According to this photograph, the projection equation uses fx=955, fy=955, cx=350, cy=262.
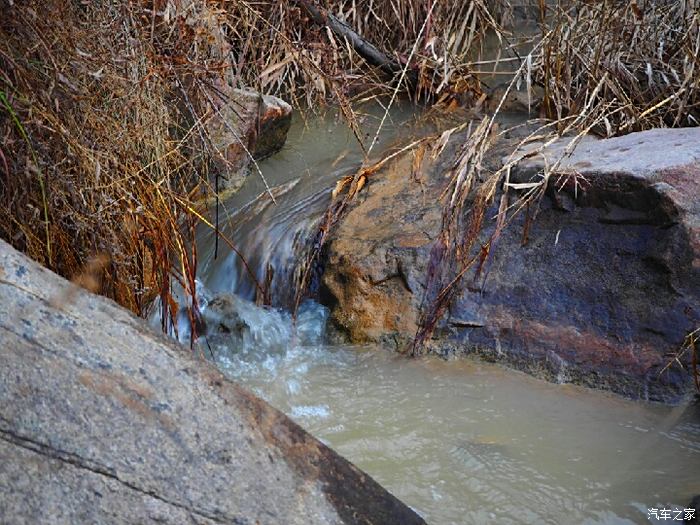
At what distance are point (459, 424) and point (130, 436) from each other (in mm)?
1630

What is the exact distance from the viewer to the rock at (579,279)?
11.2 feet

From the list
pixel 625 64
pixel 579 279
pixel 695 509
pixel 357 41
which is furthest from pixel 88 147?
pixel 357 41

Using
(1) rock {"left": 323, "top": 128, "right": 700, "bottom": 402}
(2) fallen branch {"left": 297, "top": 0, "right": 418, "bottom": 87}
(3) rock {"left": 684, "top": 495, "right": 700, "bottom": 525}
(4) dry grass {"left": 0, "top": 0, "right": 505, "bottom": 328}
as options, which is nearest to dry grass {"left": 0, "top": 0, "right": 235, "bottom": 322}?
(4) dry grass {"left": 0, "top": 0, "right": 505, "bottom": 328}

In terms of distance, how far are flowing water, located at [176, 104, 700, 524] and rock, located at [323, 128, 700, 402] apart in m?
0.10

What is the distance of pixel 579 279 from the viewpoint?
11.8 feet

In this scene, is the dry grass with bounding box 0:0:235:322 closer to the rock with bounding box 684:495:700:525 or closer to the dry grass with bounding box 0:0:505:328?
the dry grass with bounding box 0:0:505:328

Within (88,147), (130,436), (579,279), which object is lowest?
(579,279)

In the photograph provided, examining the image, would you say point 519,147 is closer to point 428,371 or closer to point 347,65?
point 428,371

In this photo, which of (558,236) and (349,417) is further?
(558,236)

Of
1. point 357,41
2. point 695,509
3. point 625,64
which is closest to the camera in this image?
point 695,509

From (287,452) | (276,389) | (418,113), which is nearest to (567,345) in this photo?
(276,389)

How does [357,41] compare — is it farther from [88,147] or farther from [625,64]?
[88,147]

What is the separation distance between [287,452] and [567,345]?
5.89ft

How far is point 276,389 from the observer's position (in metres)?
3.53
